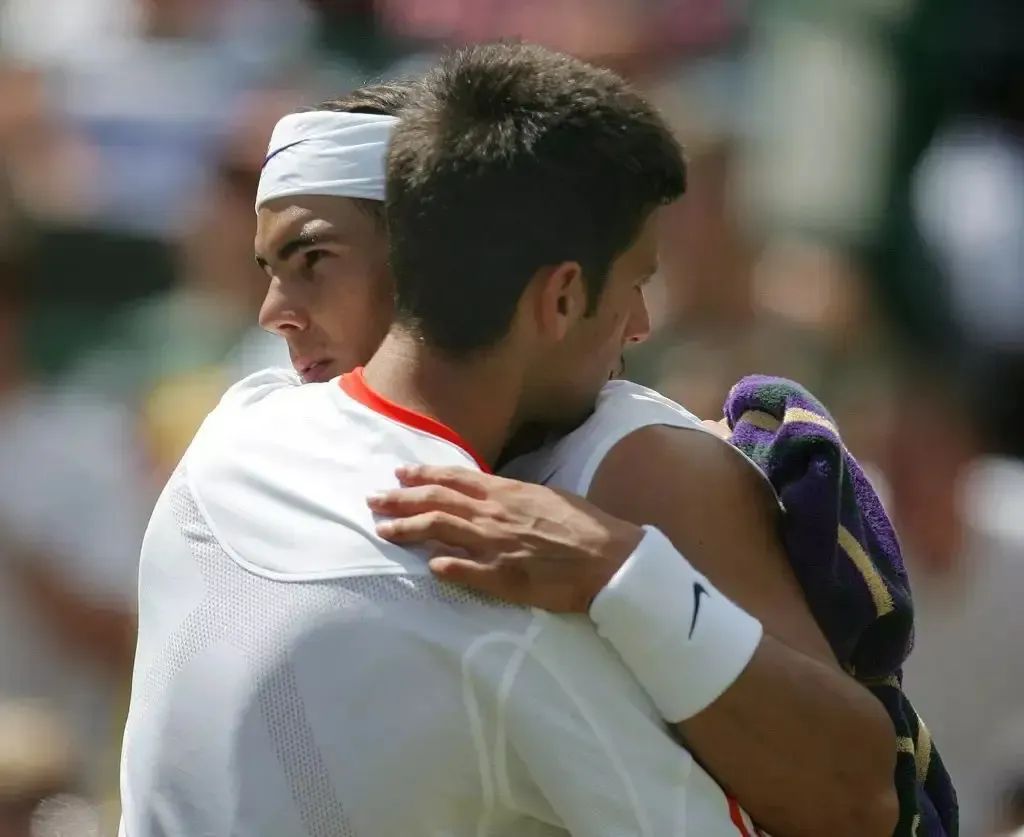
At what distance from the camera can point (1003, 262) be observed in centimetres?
504

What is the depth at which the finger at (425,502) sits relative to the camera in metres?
1.81

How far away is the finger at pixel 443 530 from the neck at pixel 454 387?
16cm

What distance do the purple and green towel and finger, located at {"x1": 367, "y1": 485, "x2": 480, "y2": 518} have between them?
1.31 ft

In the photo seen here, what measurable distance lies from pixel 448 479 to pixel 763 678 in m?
0.39

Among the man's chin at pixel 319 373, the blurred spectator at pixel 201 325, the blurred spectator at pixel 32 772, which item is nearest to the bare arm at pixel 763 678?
the man's chin at pixel 319 373

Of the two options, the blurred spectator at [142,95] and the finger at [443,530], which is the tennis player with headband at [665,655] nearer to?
the finger at [443,530]

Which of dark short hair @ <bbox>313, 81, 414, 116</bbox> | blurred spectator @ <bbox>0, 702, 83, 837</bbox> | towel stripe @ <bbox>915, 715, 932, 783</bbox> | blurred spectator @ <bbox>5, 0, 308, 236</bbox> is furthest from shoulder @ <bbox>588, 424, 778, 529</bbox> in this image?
blurred spectator @ <bbox>5, 0, 308, 236</bbox>

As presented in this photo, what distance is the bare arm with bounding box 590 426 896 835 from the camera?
A: 1809 millimetres

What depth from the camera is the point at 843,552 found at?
2000 millimetres

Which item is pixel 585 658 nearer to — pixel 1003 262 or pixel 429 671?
pixel 429 671

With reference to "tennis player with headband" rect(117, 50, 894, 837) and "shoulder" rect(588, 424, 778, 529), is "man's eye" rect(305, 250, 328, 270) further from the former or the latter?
"shoulder" rect(588, 424, 778, 529)

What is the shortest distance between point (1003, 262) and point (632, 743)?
3.60 meters

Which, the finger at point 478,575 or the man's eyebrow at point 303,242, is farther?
the man's eyebrow at point 303,242

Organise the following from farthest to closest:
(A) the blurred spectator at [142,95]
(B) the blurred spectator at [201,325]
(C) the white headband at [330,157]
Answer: (A) the blurred spectator at [142,95]
(B) the blurred spectator at [201,325]
(C) the white headband at [330,157]
